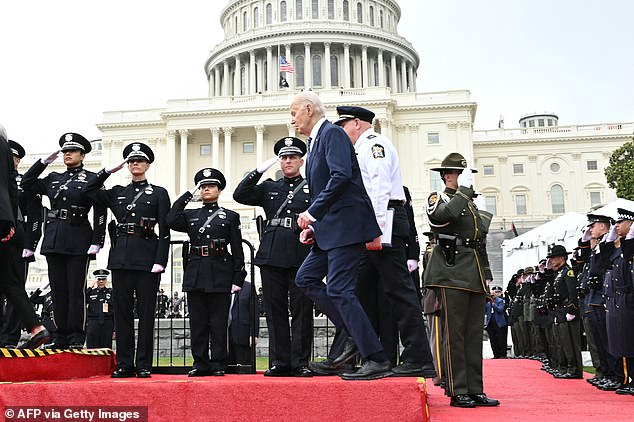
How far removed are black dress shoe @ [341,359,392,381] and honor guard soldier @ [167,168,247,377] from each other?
2.40m

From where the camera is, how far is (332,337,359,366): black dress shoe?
6.68m

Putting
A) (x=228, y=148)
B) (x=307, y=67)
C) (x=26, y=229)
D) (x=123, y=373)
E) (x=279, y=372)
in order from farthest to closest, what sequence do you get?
(x=307, y=67), (x=228, y=148), (x=26, y=229), (x=123, y=373), (x=279, y=372)

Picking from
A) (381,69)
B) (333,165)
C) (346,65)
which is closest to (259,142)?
(346,65)

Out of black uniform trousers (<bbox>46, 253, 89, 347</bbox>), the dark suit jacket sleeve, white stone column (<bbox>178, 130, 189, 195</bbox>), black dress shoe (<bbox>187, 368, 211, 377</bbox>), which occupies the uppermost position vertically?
white stone column (<bbox>178, 130, 189, 195</bbox>)

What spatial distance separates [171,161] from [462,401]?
201ft

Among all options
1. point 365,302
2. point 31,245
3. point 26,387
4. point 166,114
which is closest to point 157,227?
point 31,245

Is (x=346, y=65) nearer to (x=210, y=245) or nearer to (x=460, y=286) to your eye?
(x=210, y=245)

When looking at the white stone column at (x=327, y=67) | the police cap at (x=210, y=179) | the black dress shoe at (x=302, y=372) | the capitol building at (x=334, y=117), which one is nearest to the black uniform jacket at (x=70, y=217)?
the police cap at (x=210, y=179)

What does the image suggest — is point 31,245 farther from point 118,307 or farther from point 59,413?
point 59,413

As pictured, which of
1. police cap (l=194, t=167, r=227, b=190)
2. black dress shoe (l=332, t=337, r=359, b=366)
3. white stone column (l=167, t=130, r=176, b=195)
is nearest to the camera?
black dress shoe (l=332, t=337, r=359, b=366)

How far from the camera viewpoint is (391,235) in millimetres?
6176

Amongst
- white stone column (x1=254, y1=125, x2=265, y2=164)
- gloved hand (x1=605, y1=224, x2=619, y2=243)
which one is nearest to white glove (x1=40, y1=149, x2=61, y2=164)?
gloved hand (x1=605, y1=224, x2=619, y2=243)

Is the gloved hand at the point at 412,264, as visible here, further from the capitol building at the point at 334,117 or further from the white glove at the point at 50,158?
the capitol building at the point at 334,117

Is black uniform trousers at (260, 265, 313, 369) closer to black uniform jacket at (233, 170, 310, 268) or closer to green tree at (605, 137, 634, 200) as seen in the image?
black uniform jacket at (233, 170, 310, 268)
